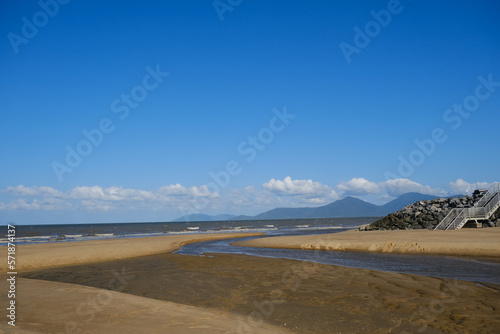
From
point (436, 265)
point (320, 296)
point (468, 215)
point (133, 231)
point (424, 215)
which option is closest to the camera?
point (320, 296)

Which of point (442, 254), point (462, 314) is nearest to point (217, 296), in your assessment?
point (462, 314)

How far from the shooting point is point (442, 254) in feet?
68.7

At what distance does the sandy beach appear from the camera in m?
7.72

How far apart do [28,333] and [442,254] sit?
22216mm

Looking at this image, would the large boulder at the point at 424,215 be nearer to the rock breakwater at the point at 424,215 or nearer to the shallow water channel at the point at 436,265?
the rock breakwater at the point at 424,215

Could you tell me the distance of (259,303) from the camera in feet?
33.7

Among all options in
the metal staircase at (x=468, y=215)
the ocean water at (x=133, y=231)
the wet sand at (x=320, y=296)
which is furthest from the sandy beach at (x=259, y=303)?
the ocean water at (x=133, y=231)

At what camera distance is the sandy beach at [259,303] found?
7.72m

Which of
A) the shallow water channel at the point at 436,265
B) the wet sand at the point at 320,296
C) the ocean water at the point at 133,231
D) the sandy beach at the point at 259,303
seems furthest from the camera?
the ocean water at the point at 133,231

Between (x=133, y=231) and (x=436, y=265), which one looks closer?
(x=436, y=265)

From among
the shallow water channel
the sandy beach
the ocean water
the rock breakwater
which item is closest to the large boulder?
the rock breakwater

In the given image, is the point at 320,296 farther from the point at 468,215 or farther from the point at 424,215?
the point at 424,215

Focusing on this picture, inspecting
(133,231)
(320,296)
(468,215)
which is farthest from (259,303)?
(133,231)

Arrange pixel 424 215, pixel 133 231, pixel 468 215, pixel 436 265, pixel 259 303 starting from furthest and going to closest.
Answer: pixel 133 231 → pixel 424 215 → pixel 468 215 → pixel 436 265 → pixel 259 303
